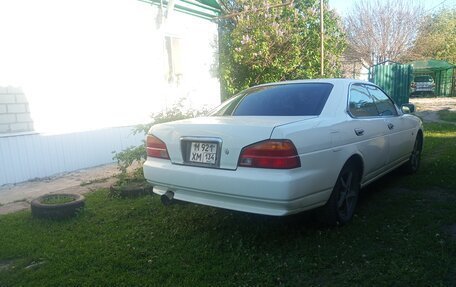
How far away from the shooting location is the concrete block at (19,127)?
6.08m

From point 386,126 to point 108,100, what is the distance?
16.7 feet

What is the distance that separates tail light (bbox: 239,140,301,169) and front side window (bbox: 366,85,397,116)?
2.21 metres

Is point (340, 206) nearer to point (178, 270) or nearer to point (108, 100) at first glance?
point (178, 270)

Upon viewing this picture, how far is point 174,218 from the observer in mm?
4297

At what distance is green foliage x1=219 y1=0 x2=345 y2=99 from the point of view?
1020cm

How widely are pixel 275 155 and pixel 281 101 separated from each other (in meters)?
1.16

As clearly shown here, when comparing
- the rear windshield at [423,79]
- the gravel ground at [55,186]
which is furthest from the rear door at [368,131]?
the rear windshield at [423,79]

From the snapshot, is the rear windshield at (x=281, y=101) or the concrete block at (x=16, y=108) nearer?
the rear windshield at (x=281, y=101)

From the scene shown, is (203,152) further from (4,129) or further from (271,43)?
(271,43)

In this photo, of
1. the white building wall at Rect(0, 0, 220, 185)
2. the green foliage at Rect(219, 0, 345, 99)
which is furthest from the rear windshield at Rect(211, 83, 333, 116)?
the green foliage at Rect(219, 0, 345, 99)

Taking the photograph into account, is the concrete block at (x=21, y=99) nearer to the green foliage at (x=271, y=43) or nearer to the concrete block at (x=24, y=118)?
the concrete block at (x=24, y=118)

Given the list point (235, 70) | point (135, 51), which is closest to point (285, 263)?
point (135, 51)

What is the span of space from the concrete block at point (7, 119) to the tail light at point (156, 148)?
3.27 meters

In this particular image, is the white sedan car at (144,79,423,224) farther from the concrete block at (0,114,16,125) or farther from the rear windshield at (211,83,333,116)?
the concrete block at (0,114,16,125)
